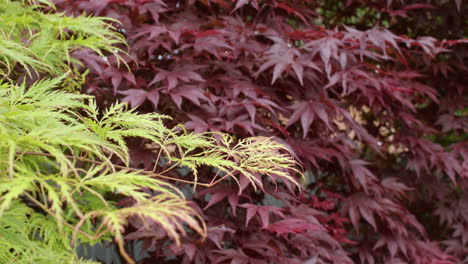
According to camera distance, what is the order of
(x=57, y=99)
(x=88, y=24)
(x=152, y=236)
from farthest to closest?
1. (x=152, y=236)
2. (x=88, y=24)
3. (x=57, y=99)

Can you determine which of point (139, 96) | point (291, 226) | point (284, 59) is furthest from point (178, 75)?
point (291, 226)

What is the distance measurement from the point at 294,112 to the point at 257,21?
1.72 feet

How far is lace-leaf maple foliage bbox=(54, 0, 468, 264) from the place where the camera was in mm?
1743

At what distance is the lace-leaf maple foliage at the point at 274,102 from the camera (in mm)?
1743

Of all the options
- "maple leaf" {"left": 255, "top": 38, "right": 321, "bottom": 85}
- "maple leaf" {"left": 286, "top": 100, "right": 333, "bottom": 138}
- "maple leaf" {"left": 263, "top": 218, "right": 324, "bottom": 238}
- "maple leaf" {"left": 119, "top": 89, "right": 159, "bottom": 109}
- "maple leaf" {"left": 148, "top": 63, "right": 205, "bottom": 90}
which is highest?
"maple leaf" {"left": 255, "top": 38, "right": 321, "bottom": 85}

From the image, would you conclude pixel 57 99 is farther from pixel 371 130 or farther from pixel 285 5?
pixel 371 130

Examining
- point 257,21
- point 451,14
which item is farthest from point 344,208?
point 451,14

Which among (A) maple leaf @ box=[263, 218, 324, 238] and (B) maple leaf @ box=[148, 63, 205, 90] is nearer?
(A) maple leaf @ box=[263, 218, 324, 238]

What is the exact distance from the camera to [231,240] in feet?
5.93

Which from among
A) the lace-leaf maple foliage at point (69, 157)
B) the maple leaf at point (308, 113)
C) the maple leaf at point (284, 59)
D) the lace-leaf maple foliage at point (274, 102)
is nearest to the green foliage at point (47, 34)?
A: the lace-leaf maple foliage at point (69, 157)

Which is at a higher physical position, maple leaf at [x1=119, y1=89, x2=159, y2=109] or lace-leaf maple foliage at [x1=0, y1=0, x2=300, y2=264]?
lace-leaf maple foliage at [x1=0, y1=0, x2=300, y2=264]

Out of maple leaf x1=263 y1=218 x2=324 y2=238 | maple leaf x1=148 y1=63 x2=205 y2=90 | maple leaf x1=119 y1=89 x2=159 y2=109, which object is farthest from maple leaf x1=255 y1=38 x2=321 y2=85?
maple leaf x1=263 y1=218 x2=324 y2=238

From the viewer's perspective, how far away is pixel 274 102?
1980mm

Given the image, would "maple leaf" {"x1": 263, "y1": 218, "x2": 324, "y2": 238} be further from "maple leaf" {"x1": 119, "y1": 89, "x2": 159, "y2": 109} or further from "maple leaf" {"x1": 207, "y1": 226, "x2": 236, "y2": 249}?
"maple leaf" {"x1": 119, "y1": 89, "x2": 159, "y2": 109}
